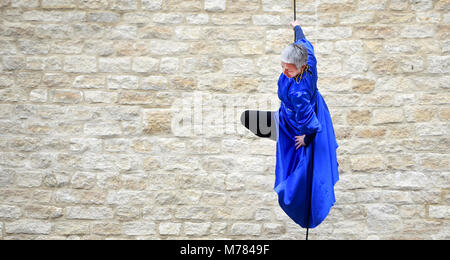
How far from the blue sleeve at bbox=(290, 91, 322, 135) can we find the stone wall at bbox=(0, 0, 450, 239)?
101cm

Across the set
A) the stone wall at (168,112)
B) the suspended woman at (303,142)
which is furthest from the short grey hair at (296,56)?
the stone wall at (168,112)

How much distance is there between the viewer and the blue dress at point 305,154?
3.23 metres

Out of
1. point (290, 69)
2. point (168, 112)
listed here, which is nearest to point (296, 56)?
point (290, 69)

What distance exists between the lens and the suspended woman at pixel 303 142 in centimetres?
321

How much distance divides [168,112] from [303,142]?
146 cm

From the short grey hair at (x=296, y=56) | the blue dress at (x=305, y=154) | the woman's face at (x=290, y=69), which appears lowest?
the blue dress at (x=305, y=154)

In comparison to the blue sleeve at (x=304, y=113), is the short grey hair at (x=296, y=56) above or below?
above

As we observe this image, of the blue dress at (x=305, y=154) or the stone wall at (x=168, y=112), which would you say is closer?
the blue dress at (x=305, y=154)

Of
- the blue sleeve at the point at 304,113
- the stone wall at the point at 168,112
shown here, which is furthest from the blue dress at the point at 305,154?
the stone wall at the point at 168,112

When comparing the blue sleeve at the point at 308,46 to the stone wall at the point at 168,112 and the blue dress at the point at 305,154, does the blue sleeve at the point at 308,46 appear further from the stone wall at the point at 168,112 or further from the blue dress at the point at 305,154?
the stone wall at the point at 168,112

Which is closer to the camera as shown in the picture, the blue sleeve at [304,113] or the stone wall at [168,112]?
the blue sleeve at [304,113]

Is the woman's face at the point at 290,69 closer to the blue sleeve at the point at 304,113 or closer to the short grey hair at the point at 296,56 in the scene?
the short grey hair at the point at 296,56

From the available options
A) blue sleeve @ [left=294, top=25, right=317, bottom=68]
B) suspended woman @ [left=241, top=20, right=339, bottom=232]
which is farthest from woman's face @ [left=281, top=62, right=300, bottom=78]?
blue sleeve @ [left=294, top=25, right=317, bottom=68]

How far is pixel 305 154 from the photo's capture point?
3.32m
